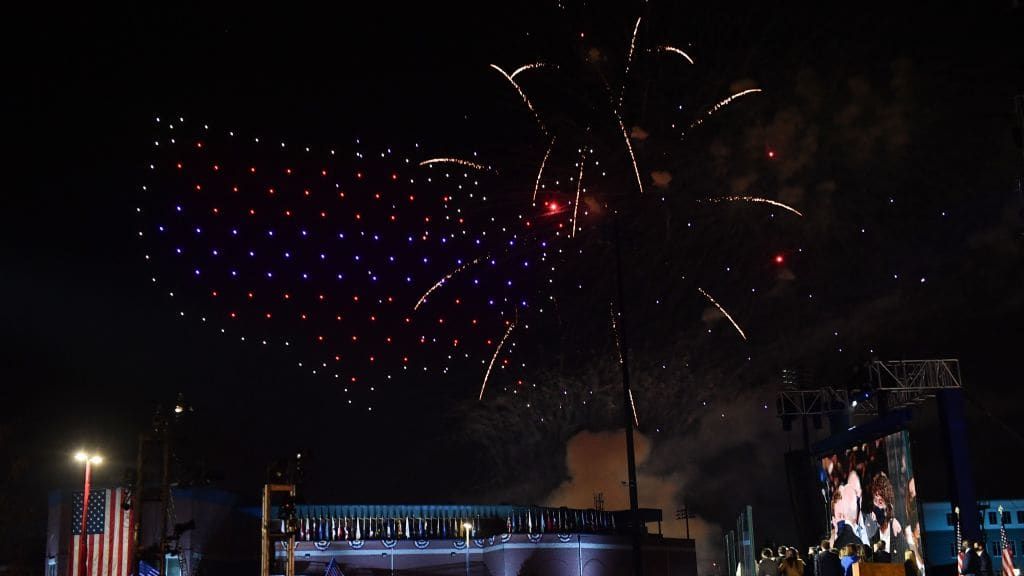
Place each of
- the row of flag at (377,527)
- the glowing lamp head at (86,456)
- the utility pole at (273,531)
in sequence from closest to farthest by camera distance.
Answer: the utility pole at (273,531)
the glowing lamp head at (86,456)
the row of flag at (377,527)

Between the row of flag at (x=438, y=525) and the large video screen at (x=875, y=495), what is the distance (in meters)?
20.0

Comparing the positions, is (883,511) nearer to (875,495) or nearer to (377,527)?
(875,495)

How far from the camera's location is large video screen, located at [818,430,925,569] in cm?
2980

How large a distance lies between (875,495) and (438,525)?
94.7 ft

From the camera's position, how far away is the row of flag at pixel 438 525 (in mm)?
52625

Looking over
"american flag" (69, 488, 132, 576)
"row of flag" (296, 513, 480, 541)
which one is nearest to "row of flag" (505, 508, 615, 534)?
"row of flag" (296, 513, 480, 541)

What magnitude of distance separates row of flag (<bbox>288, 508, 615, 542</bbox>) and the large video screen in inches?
789

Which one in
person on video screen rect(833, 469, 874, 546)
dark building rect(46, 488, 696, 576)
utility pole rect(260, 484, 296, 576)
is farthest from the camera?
dark building rect(46, 488, 696, 576)

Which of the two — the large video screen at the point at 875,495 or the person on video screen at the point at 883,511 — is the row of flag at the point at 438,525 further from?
the person on video screen at the point at 883,511

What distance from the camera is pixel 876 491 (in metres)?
32.2

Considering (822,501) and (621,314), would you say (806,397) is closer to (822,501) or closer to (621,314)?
(822,501)

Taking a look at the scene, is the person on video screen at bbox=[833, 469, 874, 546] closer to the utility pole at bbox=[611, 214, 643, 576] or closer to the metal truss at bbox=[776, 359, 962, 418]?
the metal truss at bbox=[776, 359, 962, 418]

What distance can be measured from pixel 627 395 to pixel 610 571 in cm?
3125

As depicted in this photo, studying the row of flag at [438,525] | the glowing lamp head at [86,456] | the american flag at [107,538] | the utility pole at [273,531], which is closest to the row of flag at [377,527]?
the row of flag at [438,525]
